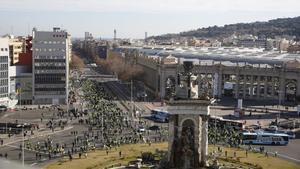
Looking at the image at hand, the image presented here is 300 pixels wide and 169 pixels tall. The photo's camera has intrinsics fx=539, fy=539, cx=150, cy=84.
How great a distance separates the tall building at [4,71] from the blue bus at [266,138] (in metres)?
58.6

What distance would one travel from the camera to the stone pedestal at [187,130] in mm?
55219

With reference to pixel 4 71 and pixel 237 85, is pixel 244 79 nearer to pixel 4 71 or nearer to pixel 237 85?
pixel 237 85

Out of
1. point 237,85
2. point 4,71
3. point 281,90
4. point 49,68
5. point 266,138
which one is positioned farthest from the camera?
point 237,85

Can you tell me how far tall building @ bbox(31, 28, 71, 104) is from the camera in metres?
121

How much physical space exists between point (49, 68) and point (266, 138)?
59680 mm

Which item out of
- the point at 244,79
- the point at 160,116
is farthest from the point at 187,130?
the point at 244,79

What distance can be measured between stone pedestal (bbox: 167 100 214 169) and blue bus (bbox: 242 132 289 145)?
24.0 m

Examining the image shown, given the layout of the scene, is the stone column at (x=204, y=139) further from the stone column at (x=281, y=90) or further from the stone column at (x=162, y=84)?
the stone column at (x=162, y=84)

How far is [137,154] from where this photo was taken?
65250mm

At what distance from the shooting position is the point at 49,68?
398ft

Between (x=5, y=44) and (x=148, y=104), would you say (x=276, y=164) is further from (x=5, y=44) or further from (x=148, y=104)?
(x=5, y=44)

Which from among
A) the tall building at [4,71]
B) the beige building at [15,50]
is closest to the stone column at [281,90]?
the tall building at [4,71]

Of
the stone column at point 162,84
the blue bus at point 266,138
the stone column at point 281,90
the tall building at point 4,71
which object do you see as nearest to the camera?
the blue bus at point 266,138

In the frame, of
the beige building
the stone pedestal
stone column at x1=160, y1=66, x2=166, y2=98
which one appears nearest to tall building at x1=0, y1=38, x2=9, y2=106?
the beige building
